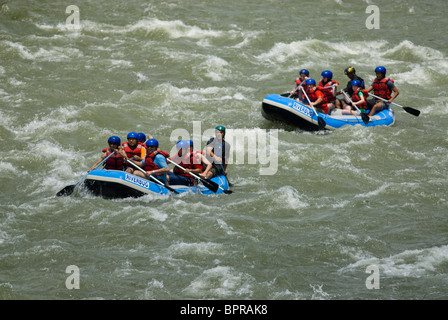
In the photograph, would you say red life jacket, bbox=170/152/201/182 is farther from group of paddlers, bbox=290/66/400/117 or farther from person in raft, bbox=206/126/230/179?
group of paddlers, bbox=290/66/400/117

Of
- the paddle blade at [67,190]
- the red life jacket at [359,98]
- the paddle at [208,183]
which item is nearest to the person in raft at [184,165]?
the paddle at [208,183]

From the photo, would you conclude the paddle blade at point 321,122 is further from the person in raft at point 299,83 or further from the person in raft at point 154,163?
the person in raft at point 154,163

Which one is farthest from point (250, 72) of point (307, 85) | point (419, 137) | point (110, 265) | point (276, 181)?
point (110, 265)

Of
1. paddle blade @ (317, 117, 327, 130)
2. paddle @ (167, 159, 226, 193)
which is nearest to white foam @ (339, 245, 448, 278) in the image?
paddle @ (167, 159, 226, 193)

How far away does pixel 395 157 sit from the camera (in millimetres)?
13234

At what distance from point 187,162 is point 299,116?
381 centimetres

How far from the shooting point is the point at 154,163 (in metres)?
10.9

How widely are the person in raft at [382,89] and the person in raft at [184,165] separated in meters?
5.51

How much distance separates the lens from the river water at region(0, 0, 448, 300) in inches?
335

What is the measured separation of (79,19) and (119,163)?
12.7 metres

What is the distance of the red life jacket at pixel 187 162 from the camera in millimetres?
11133

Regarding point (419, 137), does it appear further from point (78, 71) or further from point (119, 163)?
point (78, 71)

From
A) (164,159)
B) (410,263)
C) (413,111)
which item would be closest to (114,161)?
(164,159)

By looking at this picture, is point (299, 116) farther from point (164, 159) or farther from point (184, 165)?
point (164, 159)
